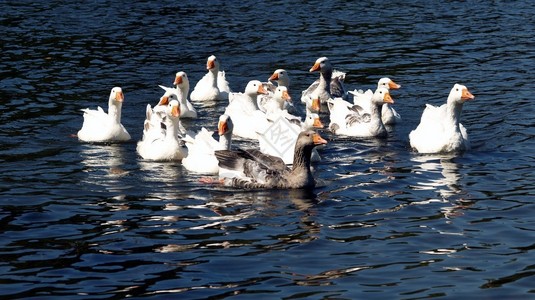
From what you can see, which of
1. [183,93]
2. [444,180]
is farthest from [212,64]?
[444,180]

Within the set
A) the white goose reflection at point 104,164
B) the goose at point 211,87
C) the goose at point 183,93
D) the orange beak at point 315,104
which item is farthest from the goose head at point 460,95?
the goose at point 211,87

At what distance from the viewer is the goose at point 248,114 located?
63.6ft

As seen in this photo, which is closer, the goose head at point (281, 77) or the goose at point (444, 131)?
the goose at point (444, 131)

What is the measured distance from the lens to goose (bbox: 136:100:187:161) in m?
17.3

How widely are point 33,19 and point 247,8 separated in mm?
6416

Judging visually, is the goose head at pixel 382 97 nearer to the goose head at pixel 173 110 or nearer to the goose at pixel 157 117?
the goose at pixel 157 117

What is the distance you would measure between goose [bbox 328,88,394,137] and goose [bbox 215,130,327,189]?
12.8 feet

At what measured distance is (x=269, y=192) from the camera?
15.3 meters

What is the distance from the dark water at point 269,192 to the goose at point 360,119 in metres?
0.32

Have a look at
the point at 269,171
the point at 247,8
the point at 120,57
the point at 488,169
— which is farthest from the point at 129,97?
the point at 247,8

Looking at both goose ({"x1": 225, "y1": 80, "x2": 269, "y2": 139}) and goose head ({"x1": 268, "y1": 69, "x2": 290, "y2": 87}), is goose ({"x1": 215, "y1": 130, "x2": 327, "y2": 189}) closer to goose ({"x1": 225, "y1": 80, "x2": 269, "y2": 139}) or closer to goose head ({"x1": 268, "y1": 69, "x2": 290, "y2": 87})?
goose ({"x1": 225, "y1": 80, "x2": 269, "y2": 139})

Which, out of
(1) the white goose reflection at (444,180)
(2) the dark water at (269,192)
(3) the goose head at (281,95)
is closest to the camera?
(2) the dark water at (269,192)

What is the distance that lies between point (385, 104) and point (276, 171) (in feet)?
17.3

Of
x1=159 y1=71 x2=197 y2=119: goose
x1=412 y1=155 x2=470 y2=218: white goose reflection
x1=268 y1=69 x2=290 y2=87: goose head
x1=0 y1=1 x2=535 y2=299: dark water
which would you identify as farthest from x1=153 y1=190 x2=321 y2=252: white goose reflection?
x1=268 y1=69 x2=290 y2=87: goose head
